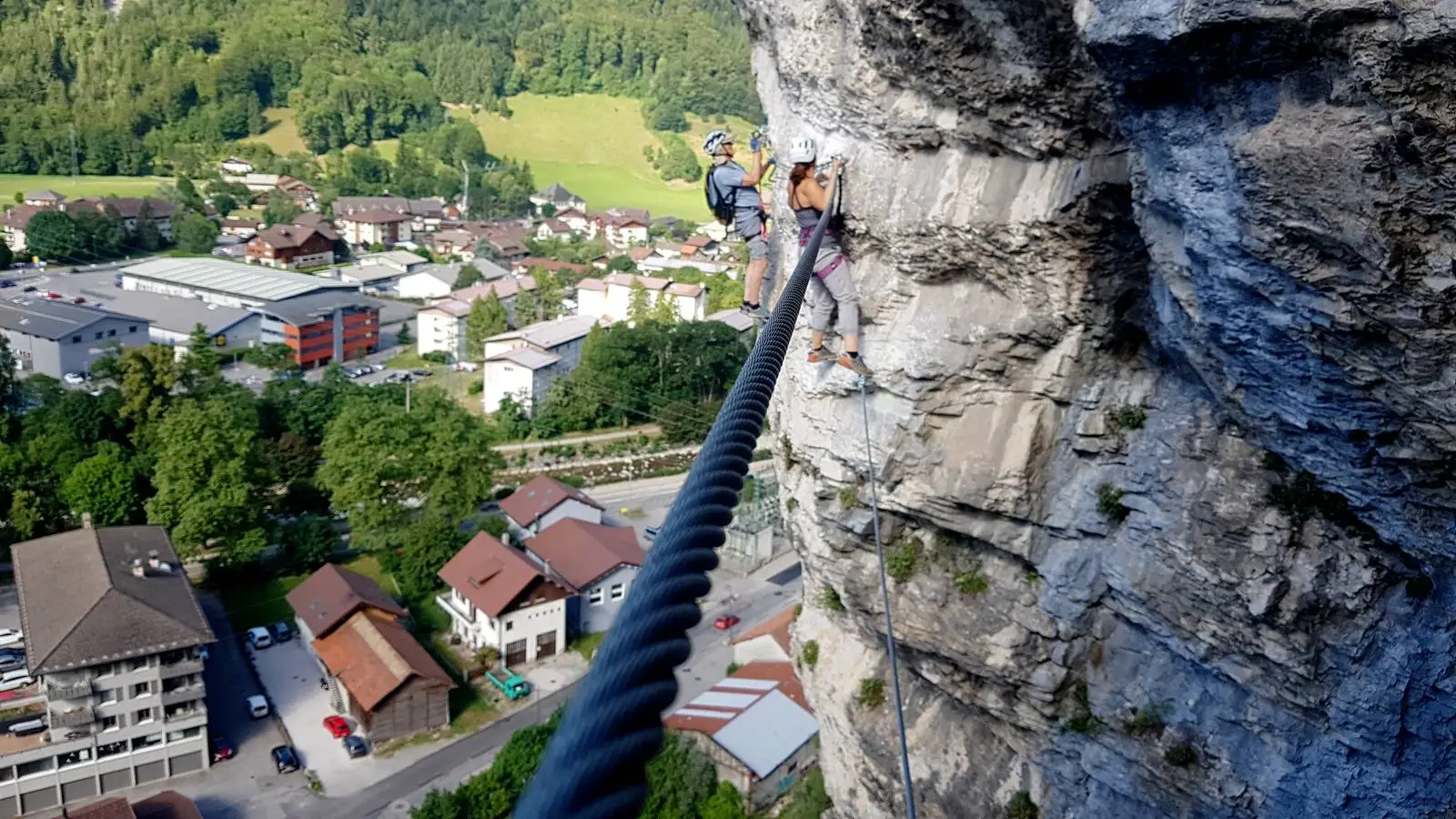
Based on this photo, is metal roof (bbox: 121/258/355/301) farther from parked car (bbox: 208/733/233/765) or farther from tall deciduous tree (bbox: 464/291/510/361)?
parked car (bbox: 208/733/233/765)

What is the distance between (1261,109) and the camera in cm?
328

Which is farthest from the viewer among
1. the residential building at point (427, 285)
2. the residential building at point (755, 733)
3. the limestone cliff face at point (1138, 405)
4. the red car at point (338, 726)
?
the residential building at point (427, 285)

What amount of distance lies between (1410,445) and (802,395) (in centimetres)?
322

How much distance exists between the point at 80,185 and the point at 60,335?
1325 inches

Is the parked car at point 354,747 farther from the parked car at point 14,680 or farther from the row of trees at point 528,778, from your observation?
the parked car at point 14,680

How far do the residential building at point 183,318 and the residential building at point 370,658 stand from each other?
60.2 feet

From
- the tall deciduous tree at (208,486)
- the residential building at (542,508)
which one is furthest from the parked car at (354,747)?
the residential building at (542,508)

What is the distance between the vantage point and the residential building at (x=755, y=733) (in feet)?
43.9

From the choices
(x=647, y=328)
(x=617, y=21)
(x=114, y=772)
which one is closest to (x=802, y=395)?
(x=114, y=772)

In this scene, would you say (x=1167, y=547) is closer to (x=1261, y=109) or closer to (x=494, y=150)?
(x=1261, y=109)

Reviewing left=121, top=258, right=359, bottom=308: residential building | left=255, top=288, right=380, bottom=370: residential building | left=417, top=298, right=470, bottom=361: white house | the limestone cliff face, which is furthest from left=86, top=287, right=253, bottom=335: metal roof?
the limestone cliff face

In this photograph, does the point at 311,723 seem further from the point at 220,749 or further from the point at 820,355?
the point at 820,355

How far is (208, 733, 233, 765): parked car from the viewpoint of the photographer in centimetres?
1478

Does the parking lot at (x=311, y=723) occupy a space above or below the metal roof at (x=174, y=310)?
above
